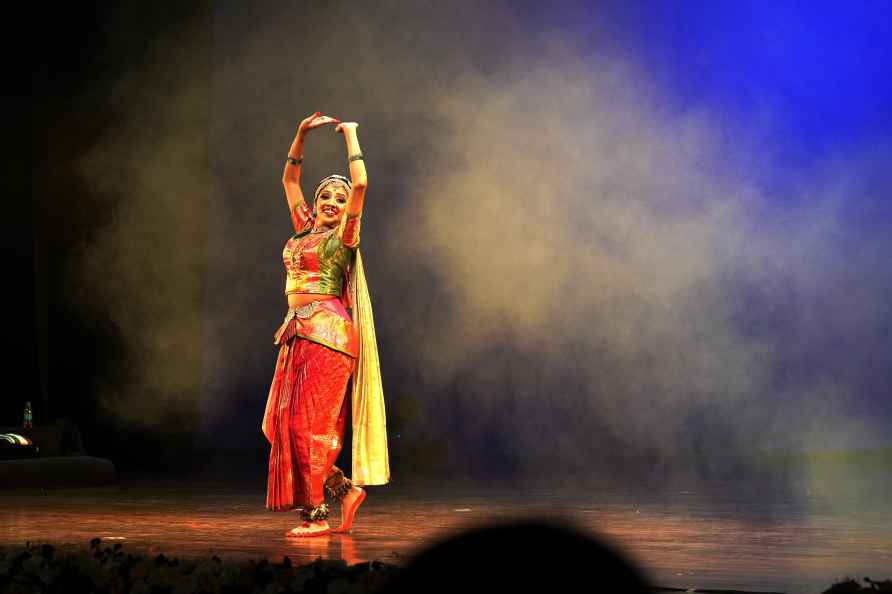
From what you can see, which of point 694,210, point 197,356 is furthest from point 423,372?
point 694,210

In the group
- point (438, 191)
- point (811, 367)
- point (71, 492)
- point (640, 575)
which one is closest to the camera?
point (640, 575)

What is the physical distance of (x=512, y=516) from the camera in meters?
1.70

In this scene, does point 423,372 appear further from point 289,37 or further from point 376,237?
point 289,37

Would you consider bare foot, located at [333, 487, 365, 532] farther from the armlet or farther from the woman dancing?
the armlet

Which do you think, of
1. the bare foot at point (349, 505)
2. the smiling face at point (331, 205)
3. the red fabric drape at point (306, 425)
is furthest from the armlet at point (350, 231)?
the bare foot at point (349, 505)

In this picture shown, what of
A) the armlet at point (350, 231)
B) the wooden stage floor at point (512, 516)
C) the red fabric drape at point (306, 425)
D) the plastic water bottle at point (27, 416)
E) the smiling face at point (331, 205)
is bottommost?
the wooden stage floor at point (512, 516)

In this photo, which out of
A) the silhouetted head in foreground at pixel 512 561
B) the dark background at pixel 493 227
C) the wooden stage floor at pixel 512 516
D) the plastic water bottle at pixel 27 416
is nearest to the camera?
the silhouetted head in foreground at pixel 512 561

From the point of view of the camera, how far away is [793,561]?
9.21ft

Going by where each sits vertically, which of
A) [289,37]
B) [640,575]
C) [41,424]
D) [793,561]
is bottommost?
[793,561]

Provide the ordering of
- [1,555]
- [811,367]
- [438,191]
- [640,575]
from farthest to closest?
[438,191], [811,367], [1,555], [640,575]

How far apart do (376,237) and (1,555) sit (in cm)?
530

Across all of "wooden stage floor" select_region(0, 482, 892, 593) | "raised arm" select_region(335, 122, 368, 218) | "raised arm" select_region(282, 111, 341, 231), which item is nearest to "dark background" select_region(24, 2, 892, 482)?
"wooden stage floor" select_region(0, 482, 892, 593)

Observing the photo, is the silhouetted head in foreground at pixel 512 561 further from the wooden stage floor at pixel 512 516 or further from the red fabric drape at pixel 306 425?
the red fabric drape at pixel 306 425

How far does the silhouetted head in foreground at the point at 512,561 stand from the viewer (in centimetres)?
88
